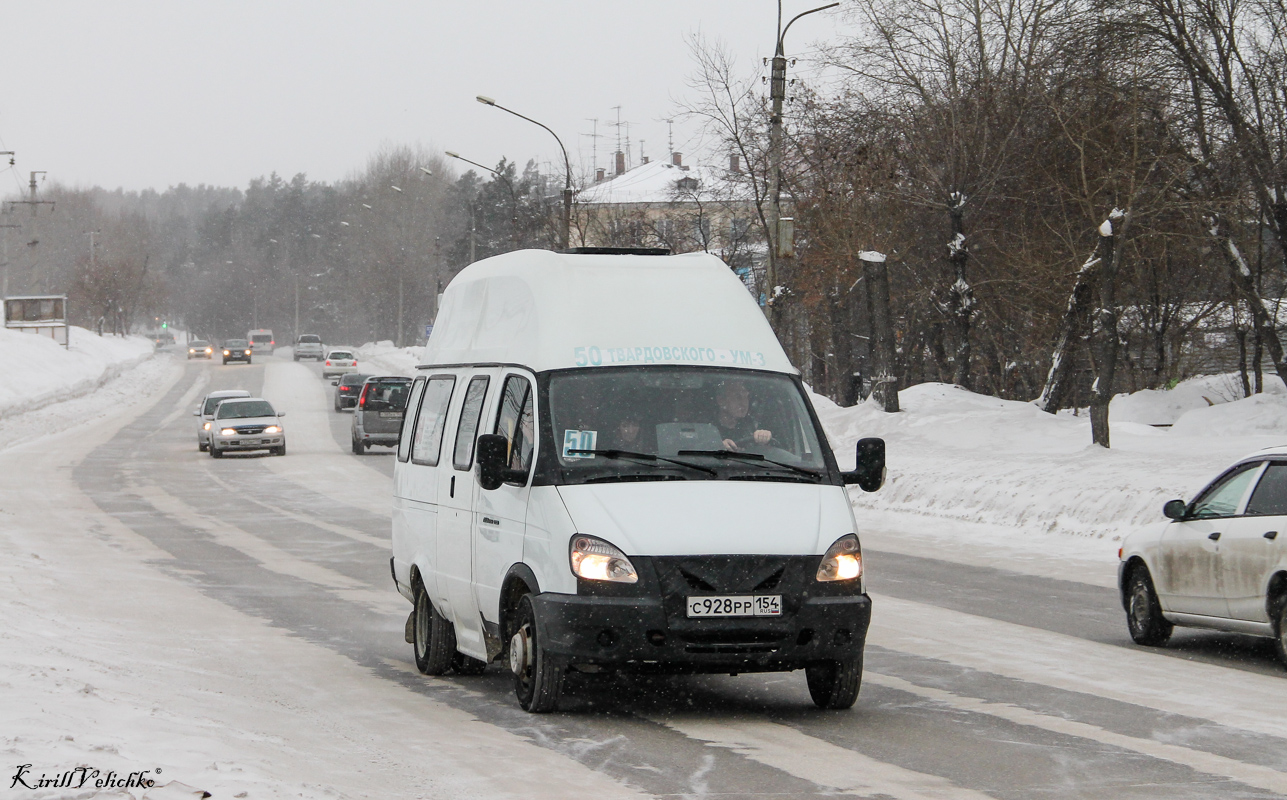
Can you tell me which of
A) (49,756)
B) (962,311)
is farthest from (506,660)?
(962,311)

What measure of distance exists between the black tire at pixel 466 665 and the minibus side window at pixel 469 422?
1241mm

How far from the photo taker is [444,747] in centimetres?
700

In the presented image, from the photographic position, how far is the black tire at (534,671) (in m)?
7.59

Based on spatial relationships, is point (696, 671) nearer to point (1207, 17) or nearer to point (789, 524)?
point (789, 524)

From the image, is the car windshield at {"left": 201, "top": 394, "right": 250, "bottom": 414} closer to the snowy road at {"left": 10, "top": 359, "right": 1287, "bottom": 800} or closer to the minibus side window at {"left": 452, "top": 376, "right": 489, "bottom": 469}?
the snowy road at {"left": 10, "top": 359, "right": 1287, "bottom": 800}

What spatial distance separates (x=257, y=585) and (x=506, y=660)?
6.93 meters

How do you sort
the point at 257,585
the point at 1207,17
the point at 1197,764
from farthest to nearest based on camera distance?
the point at 1207,17 → the point at 257,585 → the point at 1197,764

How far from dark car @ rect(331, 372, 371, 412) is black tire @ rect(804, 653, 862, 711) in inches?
1766

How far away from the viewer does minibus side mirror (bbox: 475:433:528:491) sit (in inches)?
309

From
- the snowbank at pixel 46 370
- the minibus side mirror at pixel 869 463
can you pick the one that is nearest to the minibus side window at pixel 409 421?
the minibus side mirror at pixel 869 463

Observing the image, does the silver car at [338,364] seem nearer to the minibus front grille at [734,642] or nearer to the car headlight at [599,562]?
the car headlight at [599,562]

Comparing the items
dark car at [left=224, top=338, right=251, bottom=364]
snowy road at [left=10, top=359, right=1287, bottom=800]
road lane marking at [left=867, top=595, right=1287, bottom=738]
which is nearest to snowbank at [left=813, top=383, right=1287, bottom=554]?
snowy road at [left=10, top=359, right=1287, bottom=800]

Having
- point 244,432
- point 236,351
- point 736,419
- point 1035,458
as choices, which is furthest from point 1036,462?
point 236,351

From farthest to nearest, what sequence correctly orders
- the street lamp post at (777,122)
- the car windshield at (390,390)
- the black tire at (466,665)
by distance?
the car windshield at (390,390) → the street lamp post at (777,122) → the black tire at (466,665)
